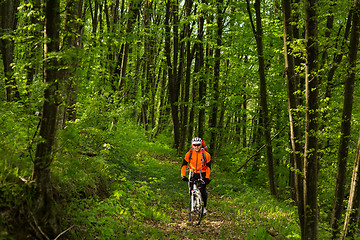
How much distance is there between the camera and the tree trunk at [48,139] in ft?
14.3

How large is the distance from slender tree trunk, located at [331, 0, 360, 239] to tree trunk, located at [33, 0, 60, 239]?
19.8 feet

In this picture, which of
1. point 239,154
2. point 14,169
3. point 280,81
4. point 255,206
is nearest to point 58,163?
point 14,169

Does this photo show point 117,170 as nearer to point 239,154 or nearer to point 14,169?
point 14,169

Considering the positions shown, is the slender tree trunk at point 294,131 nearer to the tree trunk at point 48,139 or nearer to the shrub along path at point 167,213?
the shrub along path at point 167,213

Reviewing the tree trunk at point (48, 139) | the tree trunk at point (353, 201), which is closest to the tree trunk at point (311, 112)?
the tree trunk at point (353, 201)

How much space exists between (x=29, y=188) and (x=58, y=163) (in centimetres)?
123

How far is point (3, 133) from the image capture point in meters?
5.50

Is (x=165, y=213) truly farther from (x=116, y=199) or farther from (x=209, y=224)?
(x=116, y=199)

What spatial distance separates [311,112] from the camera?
585 cm

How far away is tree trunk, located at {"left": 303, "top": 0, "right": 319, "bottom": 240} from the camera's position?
5910 mm

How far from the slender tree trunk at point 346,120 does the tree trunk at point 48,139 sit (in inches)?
237

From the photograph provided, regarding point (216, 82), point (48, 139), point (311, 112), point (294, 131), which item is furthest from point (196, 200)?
point (216, 82)

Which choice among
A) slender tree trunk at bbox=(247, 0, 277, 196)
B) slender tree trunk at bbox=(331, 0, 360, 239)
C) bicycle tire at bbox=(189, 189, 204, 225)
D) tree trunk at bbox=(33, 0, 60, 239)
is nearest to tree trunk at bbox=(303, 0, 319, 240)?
slender tree trunk at bbox=(331, 0, 360, 239)

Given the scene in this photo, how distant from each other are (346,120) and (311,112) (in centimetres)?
189
